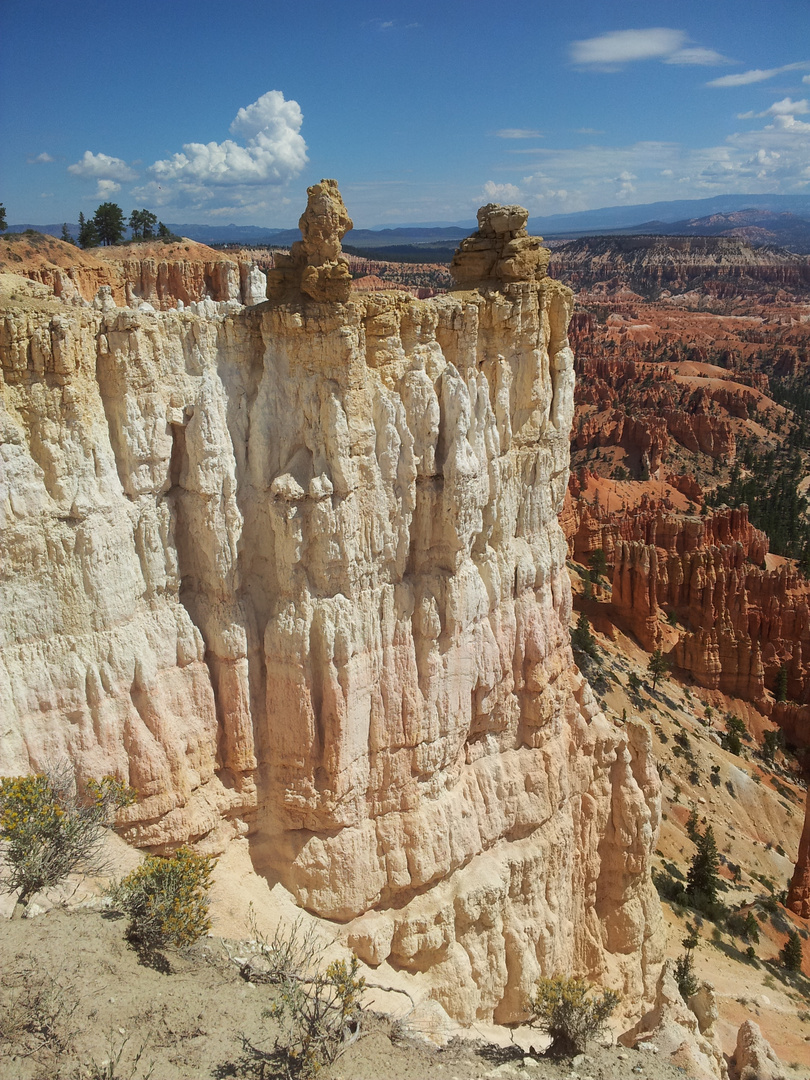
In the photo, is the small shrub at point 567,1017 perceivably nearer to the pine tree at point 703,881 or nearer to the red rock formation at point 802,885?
the pine tree at point 703,881

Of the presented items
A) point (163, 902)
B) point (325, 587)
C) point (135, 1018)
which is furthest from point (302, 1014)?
point (325, 587)

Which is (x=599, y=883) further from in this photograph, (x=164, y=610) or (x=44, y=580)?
(x=44, y=580)

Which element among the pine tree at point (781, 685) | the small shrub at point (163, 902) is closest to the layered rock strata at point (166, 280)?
the small shrub at point (163, 902)

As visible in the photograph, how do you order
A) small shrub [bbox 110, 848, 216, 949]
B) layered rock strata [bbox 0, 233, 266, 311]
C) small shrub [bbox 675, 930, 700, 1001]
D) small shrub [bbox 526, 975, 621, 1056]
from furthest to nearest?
layered rock strata [bbox 0, 233, 266, 311], small shrub [bbox 675, 930, 700, 1001], small shrub [bbox 526, 975, 621, 1056], small shrub [bbox 110, 848, 216, 949]

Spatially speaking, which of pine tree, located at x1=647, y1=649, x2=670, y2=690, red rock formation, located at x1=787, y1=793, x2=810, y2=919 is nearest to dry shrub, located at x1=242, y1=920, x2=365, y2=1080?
red rock formation, located at x1=787, y1=793, x2=810, y2=919

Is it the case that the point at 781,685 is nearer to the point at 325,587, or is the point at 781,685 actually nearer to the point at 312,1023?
the point at 325,587

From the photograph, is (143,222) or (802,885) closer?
(802,885)

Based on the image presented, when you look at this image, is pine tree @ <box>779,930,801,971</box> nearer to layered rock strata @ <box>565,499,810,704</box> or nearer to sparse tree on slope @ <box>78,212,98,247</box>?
layered rock strata @ <box>565,499,810,704</box>

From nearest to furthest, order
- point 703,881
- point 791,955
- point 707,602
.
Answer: point 703,881 < point 791,955 < point 707,602
